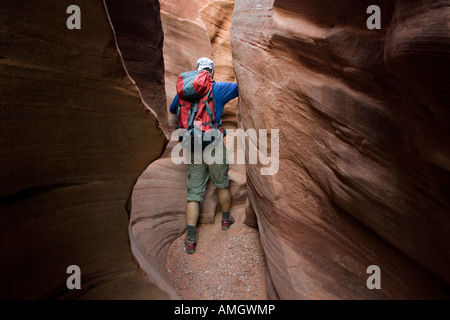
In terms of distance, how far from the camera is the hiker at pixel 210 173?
3621mm

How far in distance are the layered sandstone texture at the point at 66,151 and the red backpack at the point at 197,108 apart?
1564 mm

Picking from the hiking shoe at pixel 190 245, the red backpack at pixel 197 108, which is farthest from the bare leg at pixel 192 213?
the red backpack at pixel 197 108

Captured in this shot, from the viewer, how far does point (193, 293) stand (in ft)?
9.26

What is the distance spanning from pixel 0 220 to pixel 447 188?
106 inches

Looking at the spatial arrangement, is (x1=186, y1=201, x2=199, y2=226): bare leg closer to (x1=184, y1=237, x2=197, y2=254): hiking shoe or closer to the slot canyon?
(x1=184, y1=237, x2=197, y2=254): hiking shoe

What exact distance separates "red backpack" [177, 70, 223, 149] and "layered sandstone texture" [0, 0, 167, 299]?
1564 millimetres

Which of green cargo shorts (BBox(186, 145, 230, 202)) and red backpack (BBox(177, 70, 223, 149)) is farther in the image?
green cargo shorts (BBox(186, 145, 230, 202))

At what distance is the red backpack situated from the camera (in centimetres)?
352

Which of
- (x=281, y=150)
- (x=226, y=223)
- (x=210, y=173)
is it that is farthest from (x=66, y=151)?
(x=226, y=223)

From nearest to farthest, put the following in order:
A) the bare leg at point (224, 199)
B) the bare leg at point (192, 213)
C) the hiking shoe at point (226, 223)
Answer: the bare leg at point (192, 213) < the hiking shoe at point (226, 223) < the bare leg at point (224, 199)

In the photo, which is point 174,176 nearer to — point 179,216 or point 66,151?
point 179,216

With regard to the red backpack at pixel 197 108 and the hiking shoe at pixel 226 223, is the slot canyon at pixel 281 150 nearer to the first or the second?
the red backpack at pixel 197 108

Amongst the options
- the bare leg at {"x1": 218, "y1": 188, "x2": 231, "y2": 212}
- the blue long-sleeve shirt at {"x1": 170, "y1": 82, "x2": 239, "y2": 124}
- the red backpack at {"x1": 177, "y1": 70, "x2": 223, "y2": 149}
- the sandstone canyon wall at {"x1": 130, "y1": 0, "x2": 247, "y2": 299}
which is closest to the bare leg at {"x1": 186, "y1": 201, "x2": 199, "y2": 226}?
the sandstone canyon wall at {"x1": 130, "y1": 0, "x2": 247, "y2": 299}

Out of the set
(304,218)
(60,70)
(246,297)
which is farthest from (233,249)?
(60,70)
